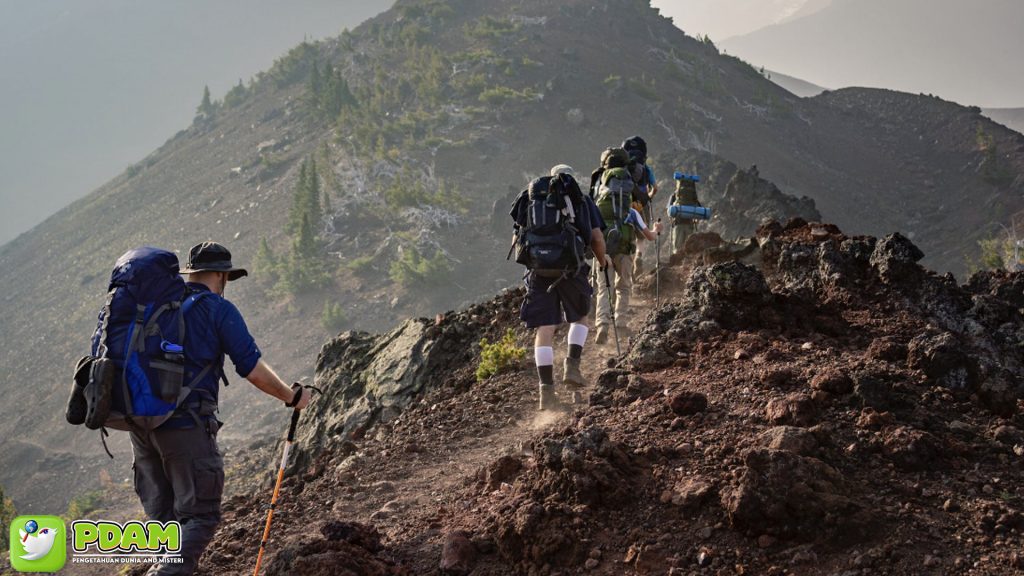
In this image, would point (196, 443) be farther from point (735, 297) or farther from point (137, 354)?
point (735, 297)

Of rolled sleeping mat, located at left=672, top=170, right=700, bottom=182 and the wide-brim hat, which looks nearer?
the wide-brim hat

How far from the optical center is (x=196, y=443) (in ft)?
14.3

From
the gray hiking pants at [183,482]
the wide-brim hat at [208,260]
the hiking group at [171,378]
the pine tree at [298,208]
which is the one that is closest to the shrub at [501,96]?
the pine tree at [298,208]

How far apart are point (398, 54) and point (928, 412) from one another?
80.3 meters

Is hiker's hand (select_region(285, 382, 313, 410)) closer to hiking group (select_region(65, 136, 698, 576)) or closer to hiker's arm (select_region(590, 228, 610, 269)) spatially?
hiking group (select_region(65, 136, 698, 576))

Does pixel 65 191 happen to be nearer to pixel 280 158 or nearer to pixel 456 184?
pixel 280 158

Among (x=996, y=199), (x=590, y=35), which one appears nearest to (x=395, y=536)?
(x=996, y=199)

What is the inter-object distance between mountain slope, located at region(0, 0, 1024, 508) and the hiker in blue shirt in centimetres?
3058

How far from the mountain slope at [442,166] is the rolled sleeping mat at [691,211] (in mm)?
21794

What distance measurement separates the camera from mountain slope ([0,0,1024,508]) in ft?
153

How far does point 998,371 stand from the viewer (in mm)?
5023

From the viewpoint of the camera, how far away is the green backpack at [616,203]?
9.12m

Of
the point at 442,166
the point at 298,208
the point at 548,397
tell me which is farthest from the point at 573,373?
the point at 442,166

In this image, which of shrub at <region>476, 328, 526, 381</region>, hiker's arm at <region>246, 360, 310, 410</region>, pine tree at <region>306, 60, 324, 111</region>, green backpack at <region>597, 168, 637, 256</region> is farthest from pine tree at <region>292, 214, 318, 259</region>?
hiker's arm at <region>246, 360, 310, 410</region>
